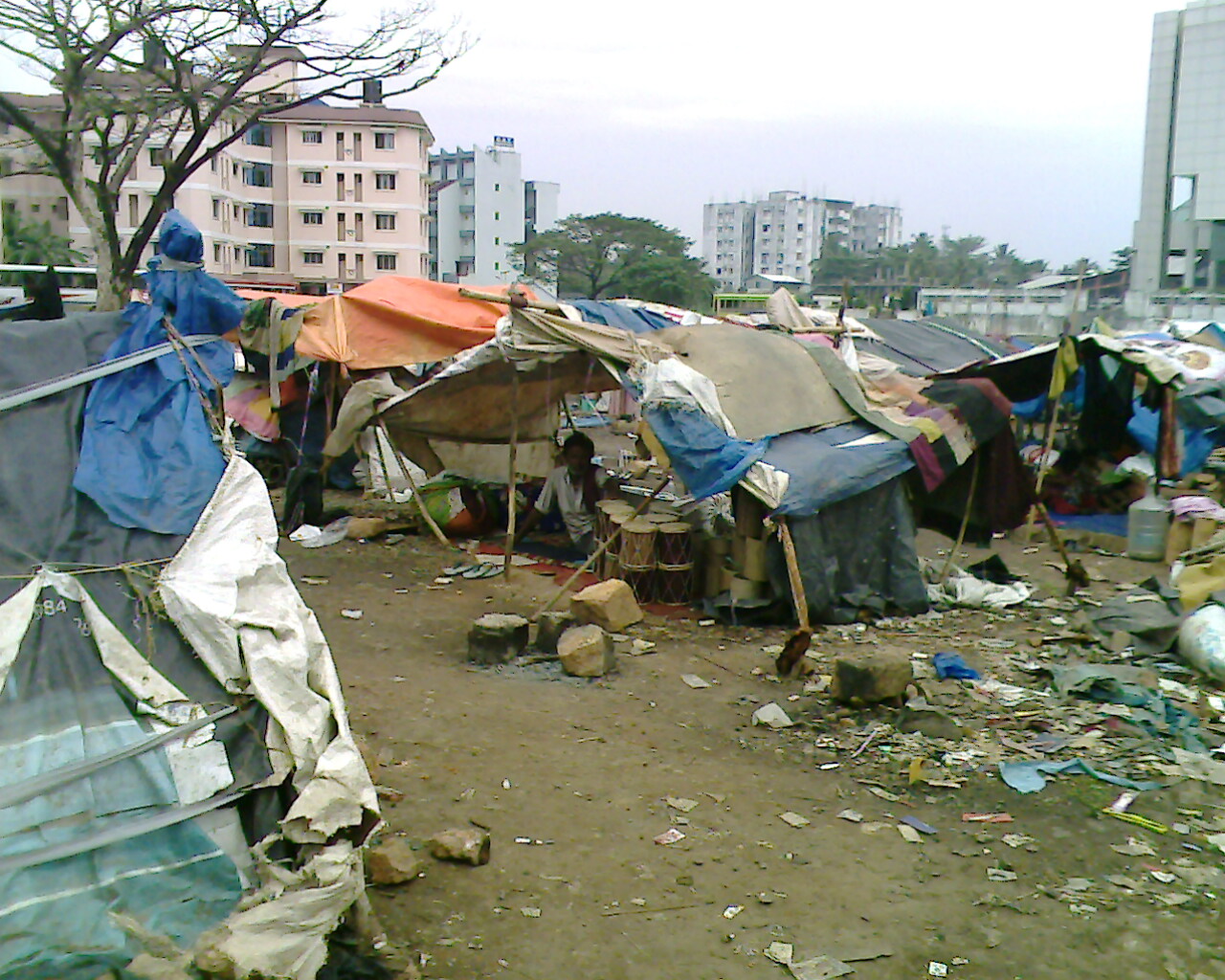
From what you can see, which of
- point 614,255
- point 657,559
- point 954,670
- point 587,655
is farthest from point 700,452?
point 614,255

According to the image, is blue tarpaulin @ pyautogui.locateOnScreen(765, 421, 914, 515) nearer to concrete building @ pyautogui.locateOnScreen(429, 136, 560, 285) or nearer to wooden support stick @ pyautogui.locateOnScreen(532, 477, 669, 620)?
wooden support stick @ pyautogui.locateOnScreen(532, 477, 669, 620)

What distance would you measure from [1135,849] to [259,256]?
4509 centimetres

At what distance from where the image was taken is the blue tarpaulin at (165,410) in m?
3.43

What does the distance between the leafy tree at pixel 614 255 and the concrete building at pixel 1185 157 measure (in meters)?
17.8

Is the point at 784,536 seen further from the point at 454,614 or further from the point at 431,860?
the point at 431,860

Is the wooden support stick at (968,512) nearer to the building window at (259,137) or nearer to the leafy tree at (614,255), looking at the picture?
the leafy tree at (614,255)

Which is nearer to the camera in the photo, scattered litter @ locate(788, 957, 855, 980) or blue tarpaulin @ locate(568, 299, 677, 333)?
scattered litter @ locate(788, 957, 855, 980)

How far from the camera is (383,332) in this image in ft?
35.7

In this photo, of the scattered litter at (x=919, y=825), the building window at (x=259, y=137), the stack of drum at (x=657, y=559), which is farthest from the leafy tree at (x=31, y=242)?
the scattered litter at (x=919, y=825)

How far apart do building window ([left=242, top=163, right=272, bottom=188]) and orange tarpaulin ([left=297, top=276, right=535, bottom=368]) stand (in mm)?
36626

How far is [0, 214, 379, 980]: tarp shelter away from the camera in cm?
282

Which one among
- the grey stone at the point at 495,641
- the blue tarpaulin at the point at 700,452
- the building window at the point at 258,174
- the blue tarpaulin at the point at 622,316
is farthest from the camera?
the building window at the point at 258,174

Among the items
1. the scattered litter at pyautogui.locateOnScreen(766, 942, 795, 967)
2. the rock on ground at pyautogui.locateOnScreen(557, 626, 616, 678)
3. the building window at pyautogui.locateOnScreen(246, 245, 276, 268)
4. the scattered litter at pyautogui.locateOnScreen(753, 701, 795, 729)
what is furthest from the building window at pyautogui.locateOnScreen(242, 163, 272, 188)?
the scattered litter at pyautogui.locateOnScreen(766, 942, 795, 967)

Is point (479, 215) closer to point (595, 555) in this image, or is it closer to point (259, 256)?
point (259, 256)
